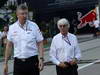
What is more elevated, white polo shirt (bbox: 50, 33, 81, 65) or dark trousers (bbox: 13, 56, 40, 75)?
white polo shirt (bbox: 50, 33, 81, 65)

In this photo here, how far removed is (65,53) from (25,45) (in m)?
0.72

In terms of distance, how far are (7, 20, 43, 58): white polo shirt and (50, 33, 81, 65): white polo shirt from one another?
37cm

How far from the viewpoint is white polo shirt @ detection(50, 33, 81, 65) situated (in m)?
7.65

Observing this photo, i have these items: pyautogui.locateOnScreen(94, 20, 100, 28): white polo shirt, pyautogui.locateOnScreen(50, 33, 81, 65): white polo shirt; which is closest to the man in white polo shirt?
pyautogui.locateOnScreen(50, 33, 81, 65): white polo shirt

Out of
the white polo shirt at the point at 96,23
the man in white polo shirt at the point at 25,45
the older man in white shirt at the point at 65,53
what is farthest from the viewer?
the white polo shirt at the point at 96,23

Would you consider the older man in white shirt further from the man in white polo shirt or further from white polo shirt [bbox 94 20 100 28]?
white polo shirt [bbox 94 20 100 28]

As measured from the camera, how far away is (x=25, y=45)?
7.38 meters

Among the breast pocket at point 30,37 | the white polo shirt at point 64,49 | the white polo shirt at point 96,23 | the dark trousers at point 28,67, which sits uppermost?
the breast pocket at point 30,37

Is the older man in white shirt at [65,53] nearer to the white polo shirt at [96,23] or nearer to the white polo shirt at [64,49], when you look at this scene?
the white polo shirt at [64,49]

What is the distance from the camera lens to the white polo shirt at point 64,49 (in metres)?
7.65

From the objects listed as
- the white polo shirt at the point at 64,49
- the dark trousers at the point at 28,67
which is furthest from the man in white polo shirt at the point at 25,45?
the white polo shirt at the point at 64,49

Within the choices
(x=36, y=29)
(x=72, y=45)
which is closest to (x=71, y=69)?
(x=72, y=45)

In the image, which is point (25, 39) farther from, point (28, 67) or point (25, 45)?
point (28, 67)

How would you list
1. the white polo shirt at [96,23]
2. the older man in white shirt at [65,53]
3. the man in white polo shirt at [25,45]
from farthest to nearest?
1. the white polo shirt at [96,23]
2. the older man in white shirt at [65,53]
3. the man in white polo shirt at [25,45]
